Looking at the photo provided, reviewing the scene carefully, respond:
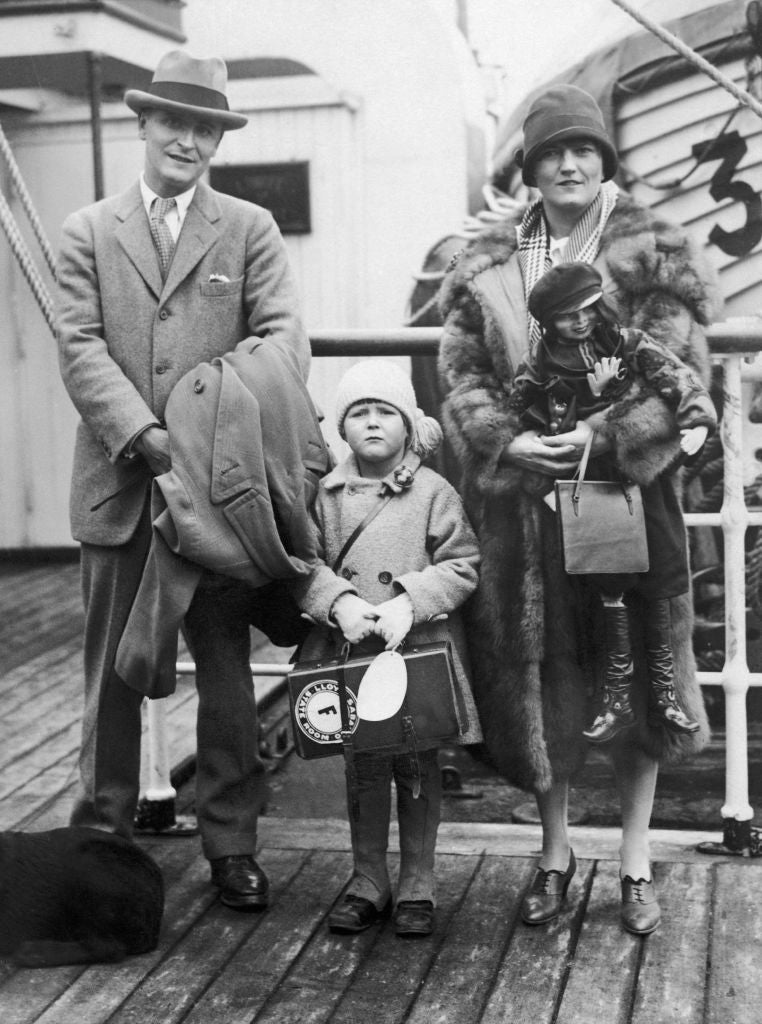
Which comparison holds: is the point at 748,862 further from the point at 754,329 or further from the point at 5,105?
the point at 5,105

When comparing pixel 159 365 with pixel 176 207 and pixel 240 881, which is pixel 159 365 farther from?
pixel 240 881

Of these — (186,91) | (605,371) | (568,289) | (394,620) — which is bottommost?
(394,620)

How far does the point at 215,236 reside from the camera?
295 cm

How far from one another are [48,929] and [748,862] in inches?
61.9

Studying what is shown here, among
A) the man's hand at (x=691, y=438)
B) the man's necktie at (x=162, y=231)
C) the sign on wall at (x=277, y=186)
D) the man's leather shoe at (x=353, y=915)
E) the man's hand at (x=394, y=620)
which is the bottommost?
the man's leather shoe at (x=353, y=915)

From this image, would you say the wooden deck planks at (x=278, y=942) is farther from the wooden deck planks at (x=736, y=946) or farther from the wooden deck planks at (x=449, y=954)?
the wooden deck planks at (x=736, y=946)

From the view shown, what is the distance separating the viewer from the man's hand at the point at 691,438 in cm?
266

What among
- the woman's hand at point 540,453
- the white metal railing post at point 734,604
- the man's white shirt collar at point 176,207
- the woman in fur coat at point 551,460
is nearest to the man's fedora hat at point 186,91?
the man's white shirt collar at point 176,207

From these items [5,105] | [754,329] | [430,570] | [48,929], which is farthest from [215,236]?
[5,105]

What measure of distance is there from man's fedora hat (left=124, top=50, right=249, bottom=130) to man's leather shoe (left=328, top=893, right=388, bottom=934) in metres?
1.69

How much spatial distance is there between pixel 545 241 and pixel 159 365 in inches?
33.8

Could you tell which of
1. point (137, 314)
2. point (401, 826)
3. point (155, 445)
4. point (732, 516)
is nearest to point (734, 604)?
point (732, 516)

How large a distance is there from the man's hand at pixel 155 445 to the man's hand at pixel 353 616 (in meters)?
0.47

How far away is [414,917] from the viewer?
279 centimetres
